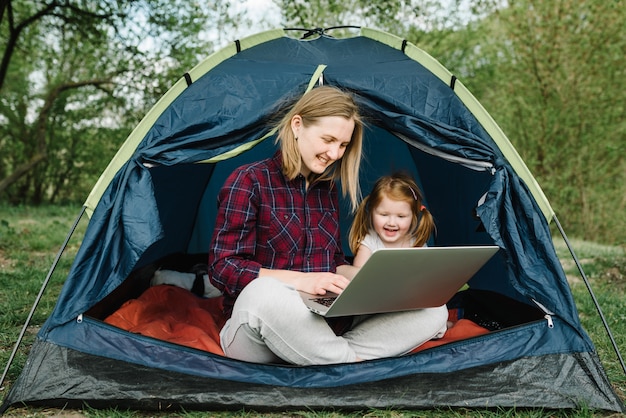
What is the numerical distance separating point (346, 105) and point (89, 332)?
3.57 feet

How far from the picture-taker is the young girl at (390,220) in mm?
2514

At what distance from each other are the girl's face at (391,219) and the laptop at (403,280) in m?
0.47

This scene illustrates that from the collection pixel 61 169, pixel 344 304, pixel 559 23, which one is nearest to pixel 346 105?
pixel 344 304

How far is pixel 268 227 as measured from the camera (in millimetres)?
2223

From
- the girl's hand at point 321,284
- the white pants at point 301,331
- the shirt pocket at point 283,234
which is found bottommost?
the white pants at point 301,331

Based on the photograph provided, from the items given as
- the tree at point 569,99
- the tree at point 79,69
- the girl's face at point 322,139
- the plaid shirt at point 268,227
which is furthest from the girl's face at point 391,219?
the tree at point 569,99

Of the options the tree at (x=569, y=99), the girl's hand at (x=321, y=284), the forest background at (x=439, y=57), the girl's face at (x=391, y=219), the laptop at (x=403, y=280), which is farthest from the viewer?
the tree at (x=569, y=99)

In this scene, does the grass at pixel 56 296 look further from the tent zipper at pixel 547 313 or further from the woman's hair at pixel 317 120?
the woman's hair at pixel 317 120

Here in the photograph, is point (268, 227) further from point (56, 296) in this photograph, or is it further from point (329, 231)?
point (56, 296)

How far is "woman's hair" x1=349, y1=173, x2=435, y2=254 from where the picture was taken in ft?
8.27

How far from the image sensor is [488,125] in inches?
95.7

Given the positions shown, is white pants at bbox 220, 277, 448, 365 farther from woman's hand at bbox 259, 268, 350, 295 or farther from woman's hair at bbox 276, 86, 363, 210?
woman's hair at bbox 276, 86, 363, 210

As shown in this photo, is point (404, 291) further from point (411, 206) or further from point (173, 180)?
point (173, 180)

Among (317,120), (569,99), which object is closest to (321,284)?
(317,120)
